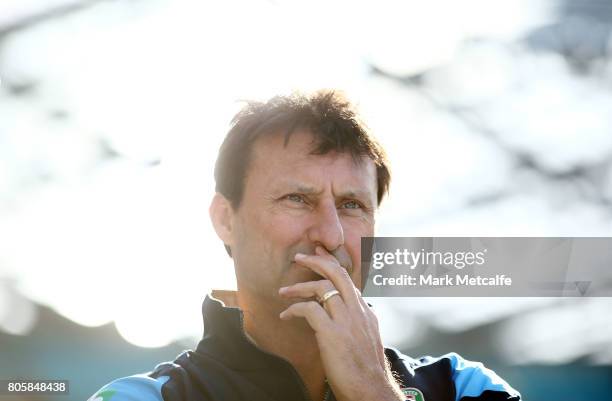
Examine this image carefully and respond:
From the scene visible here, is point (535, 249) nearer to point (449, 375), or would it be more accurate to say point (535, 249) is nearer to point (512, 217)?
point (512, 217)

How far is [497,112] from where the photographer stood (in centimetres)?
237

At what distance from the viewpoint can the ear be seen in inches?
58.7

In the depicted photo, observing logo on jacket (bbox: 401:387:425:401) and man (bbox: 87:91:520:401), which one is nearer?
man (bbox: 87:91:520:401)

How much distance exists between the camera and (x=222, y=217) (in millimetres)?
1518

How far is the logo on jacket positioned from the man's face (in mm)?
231

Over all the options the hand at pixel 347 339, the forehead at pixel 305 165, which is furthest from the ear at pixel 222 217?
the hand at pixel 347 339

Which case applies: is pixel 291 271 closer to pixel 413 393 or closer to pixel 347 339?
pixel 347 339

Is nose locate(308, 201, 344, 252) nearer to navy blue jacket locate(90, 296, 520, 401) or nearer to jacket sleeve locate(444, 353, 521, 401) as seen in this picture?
navy blue jacket locate(90, 296, 520, 401)

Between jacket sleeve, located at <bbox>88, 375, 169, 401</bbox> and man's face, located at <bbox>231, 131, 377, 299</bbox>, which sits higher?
man's face, located at <bbox>231, 131, 377, 299</bbox>

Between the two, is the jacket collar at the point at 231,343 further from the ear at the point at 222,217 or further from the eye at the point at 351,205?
the eye at the point at 351,205

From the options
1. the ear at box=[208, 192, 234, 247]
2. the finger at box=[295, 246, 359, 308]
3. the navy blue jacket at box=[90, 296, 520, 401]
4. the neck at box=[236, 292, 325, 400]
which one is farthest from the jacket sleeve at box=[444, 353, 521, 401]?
the ear at box=[208, 192, 234, 247]

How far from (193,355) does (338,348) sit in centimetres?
36

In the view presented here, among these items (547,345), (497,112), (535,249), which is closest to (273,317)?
(535,249)

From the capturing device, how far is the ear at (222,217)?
1.49m
